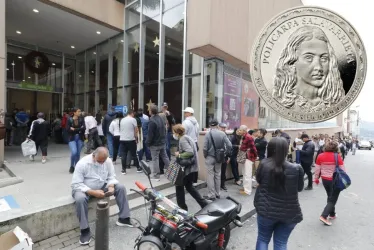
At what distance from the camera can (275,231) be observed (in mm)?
2691

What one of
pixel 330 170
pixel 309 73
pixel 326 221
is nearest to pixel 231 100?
pixel 330 170

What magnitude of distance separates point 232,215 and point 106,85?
1133cm

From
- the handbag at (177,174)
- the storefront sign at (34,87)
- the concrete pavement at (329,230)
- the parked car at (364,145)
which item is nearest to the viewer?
the concrete pavement at (329,230)

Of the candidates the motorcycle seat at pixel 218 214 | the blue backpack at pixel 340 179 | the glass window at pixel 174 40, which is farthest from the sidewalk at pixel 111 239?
the glass window at pixel 174 40

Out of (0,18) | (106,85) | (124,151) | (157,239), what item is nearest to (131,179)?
(124,151)

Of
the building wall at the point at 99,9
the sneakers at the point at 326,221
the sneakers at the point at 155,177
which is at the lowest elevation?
the sneakers at the point at 326,221

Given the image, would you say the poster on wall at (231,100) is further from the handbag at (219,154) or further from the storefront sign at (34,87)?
the storefront sign at (34,87)

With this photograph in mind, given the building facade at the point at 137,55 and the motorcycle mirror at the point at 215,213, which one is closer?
the motorcycle mirror at the point at 215,213

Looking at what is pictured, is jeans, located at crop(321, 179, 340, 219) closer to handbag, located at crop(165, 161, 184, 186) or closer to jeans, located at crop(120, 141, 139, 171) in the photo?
handbag, located at crop(165, 161, 184, 186)

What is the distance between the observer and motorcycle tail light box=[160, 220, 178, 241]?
2.72 meters

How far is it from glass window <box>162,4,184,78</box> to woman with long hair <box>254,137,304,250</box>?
257 inches

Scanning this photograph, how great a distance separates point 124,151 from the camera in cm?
636

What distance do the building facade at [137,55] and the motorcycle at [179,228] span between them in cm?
423

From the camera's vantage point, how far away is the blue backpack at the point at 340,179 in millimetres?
4324
